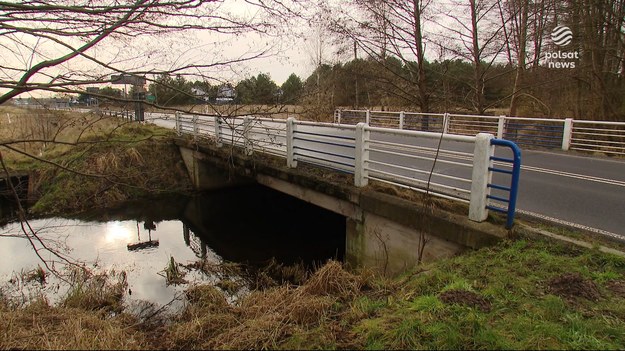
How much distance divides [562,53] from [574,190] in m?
13.8

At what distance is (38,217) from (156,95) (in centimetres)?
1076

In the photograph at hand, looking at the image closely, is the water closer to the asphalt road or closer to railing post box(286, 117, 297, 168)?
railing post box(286, 117, 297, 168)

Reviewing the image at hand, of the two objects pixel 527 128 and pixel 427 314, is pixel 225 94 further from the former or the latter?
pixel 527 128

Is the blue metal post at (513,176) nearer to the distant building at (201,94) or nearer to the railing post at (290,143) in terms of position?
the distant building at (201,94)

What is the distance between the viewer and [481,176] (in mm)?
4621

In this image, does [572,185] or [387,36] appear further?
[387,36]

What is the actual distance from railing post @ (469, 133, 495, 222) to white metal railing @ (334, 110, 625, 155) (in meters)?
1.72

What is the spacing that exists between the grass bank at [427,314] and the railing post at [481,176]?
0.54 m

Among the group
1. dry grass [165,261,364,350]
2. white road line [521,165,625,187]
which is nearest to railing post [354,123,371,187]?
dry grass [165,261,364,350]

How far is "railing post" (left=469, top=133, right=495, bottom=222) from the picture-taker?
14.8ft

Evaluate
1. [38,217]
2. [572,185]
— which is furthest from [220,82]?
[38,217]

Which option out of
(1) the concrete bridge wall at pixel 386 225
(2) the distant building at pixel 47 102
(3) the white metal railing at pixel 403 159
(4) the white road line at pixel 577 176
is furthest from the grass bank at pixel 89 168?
(4) the white road line at pixel 577 176

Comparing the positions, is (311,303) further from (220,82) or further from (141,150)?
(141,150)

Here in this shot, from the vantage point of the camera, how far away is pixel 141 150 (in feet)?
49.9
